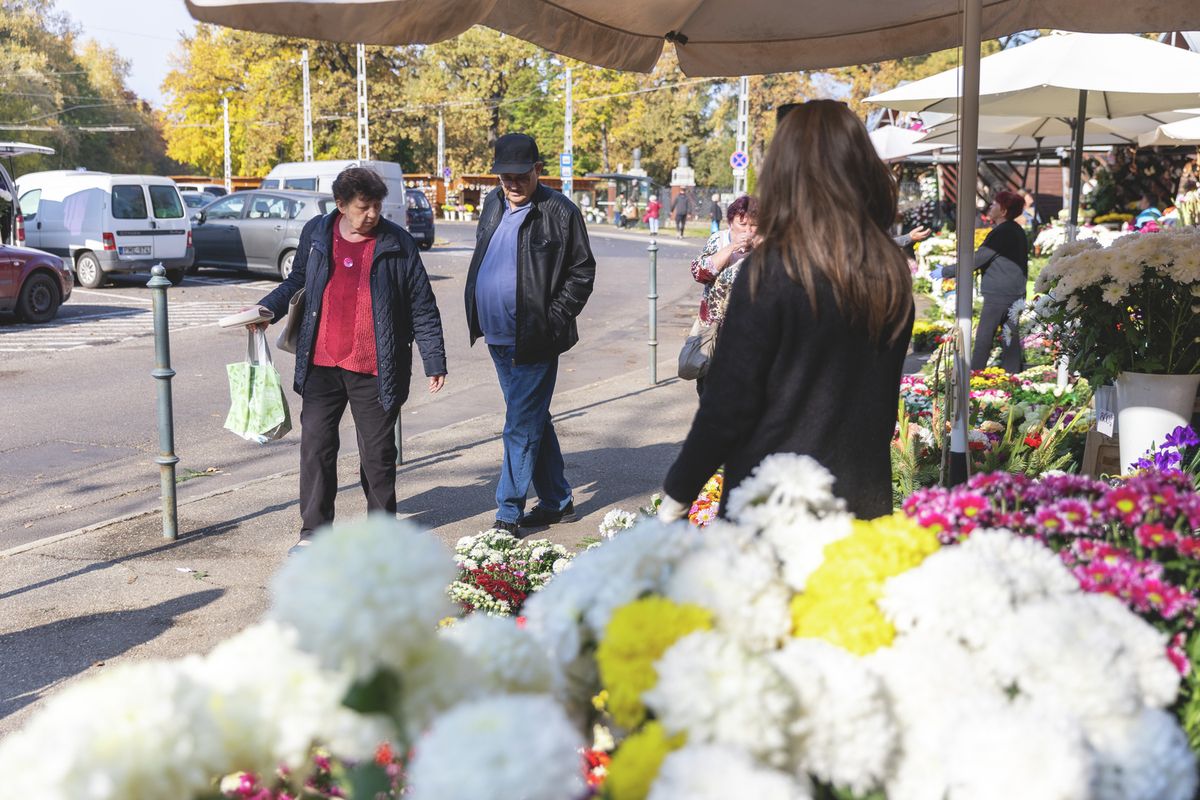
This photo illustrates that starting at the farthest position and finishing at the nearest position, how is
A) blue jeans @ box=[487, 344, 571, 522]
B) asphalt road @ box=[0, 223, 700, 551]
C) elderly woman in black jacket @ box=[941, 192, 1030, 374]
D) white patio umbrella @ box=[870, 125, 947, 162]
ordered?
white patio umbrella @ box=[870, 125, 947, 162] < elderly woman in black jacket @ box=[941, 192, 1030, 374] < asphalt road @ box=[0, 223, 700, 551] < blue jeans @ box=[487, 344, 571, 522]

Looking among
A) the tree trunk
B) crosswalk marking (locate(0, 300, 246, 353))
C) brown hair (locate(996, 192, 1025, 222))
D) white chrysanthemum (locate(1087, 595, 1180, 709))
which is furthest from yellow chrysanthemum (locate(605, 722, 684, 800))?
the tree trunk

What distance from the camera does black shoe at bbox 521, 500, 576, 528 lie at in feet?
19.9

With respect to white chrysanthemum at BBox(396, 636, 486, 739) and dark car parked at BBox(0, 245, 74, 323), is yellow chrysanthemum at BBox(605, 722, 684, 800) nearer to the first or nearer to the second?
white chrysanthemum at BBox(396, 636, 486, 739)

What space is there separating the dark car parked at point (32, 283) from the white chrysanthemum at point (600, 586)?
49.3 ft

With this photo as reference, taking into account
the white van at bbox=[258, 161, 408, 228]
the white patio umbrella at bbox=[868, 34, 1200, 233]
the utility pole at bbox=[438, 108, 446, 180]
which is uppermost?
the utility pole at bbox=[438, 108, 446, 180]

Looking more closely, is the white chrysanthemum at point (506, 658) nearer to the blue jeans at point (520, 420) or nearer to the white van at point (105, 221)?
the blue jeans at point (520, 420)

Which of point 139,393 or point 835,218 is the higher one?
point 835,218

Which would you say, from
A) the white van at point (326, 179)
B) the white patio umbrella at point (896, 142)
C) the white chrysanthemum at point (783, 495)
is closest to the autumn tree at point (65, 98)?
the white van at point (326, 179)

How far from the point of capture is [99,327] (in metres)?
15.0

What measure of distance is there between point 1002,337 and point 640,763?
31.1ft

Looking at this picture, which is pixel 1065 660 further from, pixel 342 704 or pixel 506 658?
pixel 342 704

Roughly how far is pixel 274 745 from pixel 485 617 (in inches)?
11.6

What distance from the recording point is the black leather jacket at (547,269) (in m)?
5.66

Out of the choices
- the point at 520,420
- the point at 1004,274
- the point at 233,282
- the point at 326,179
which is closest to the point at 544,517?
the point at 520,420
